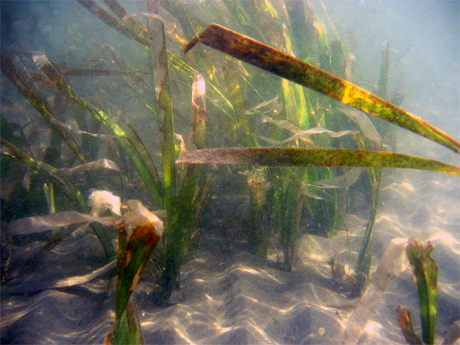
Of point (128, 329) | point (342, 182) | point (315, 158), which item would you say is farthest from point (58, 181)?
point (342, 182)

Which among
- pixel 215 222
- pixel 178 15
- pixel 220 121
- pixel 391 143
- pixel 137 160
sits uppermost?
pixel 391 143

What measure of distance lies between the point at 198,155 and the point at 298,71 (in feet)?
1.88

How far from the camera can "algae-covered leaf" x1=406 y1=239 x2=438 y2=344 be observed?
1.21 meters

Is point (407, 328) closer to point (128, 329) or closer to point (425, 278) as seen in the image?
point (425, 278)

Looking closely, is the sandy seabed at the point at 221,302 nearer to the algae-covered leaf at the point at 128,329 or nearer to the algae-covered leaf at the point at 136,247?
the algae-covered leaf at the point at 128,329

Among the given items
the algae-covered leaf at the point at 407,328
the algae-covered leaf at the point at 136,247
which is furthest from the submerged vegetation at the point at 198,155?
the algae-covered leaf at the point at 407,328

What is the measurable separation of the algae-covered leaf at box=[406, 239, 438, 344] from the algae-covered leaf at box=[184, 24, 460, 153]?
2.11 feet

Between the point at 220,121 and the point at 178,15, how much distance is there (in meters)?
1.52

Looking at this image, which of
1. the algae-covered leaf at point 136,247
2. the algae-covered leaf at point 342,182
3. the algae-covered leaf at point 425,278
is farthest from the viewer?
the algae-covered leaf at point 342,182

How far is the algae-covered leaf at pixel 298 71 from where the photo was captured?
31.2 inches

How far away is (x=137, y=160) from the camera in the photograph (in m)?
1.87

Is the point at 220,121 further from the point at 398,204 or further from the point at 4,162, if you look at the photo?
the point at 398,204

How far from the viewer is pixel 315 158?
0.99 m

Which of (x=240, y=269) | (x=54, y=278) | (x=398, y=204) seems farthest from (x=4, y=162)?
(x=398, y=204)
